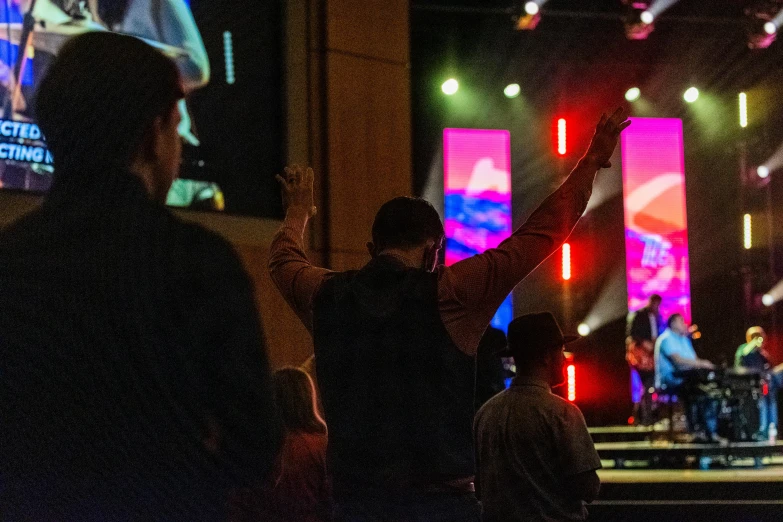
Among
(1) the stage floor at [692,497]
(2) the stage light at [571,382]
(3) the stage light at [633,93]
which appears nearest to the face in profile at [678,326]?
→ (1) the stage floor at [692,497]

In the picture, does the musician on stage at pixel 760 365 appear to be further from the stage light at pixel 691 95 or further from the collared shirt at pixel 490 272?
the collared shirt at pixel 490 272

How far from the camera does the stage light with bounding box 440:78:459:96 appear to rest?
40.8 ft

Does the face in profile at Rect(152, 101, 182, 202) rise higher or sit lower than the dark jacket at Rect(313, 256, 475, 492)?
higher

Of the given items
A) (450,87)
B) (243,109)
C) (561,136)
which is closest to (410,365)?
(243,109)

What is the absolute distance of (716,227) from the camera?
13.4 m

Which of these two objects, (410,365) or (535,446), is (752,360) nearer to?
(535,446)

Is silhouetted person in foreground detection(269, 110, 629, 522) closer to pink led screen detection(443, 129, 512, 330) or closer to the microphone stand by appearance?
the microphone stand

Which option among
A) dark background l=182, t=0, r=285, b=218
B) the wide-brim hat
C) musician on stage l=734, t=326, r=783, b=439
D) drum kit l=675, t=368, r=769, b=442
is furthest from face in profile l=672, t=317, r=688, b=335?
the wide-brim hat

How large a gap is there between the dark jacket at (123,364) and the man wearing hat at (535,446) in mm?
1936

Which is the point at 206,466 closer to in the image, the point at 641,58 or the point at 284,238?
the point at 284,238

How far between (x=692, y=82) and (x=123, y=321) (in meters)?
13.6

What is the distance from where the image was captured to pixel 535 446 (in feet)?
8.68

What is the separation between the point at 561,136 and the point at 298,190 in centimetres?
1149

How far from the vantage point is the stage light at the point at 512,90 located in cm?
1277
